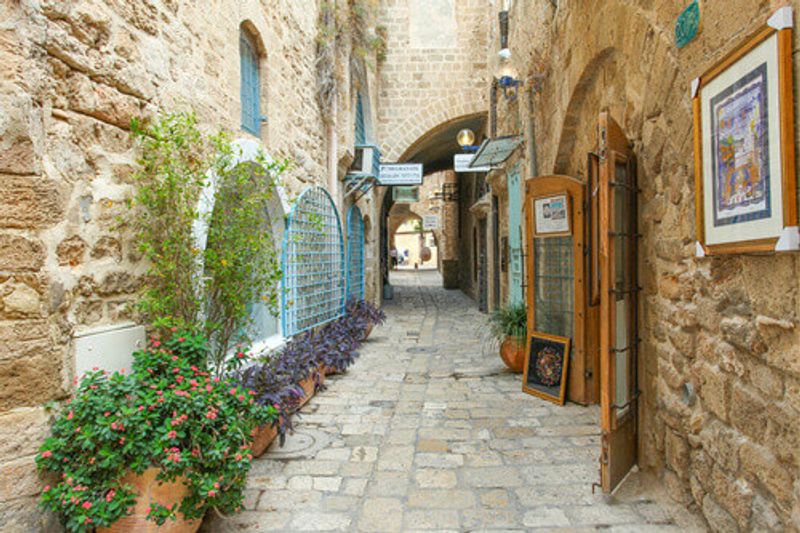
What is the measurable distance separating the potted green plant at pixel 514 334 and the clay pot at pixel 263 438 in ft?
9.84

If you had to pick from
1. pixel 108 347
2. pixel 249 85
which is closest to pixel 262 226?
pixel 249 85

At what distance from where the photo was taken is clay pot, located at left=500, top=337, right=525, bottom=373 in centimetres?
571

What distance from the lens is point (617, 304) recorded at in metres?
2.97

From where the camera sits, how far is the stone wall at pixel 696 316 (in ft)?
6.11

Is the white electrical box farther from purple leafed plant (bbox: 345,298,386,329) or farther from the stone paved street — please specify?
purple leafed plant (bbox: 345,298,386,329)

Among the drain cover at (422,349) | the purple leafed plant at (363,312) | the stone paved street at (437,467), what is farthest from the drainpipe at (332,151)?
the stone paved street at (437,467)

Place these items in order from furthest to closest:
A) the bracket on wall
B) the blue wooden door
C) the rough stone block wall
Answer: the rough stone block wall → the bracket on wall → the blue wooden door

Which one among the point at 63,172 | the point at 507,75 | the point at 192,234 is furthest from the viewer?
the point at 507,75

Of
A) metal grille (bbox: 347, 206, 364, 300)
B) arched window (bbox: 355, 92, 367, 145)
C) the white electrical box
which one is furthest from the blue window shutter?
the white electrical box

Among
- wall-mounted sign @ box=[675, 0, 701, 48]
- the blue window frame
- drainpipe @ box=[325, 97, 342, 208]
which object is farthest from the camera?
drainpipe @ box=[325, 97, 342, 208]

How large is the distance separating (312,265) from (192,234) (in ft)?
8.80

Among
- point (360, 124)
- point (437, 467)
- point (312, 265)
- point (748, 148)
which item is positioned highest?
point (360, 124)

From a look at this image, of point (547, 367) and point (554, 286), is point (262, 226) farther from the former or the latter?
point (547, 367)

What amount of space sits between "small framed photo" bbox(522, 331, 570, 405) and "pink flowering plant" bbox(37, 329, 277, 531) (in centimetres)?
310
